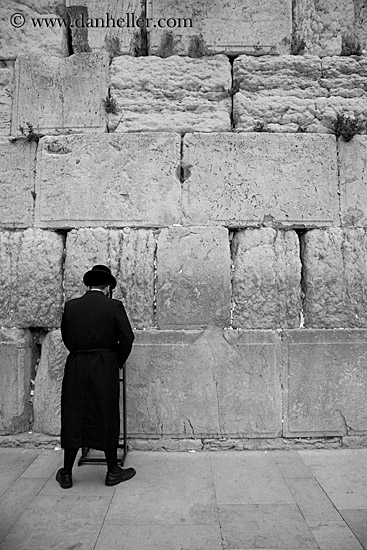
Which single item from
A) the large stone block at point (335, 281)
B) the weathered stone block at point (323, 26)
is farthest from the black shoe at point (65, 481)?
the weathered stone block at point (323, 26)

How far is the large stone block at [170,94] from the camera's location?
4.68 m

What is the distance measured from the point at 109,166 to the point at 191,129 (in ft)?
3.00

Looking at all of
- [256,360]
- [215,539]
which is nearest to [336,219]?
[256,360]

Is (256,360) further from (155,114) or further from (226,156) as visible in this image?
(155,114)

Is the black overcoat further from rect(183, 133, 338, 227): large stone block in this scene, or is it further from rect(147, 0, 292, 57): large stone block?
rect(147, 0, 292, 57): large stone block

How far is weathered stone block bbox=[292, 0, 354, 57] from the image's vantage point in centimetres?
482

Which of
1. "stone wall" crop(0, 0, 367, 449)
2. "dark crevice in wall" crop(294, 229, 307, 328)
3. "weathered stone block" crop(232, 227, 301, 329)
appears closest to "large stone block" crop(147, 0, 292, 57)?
"stone wall" crop(0, 0, 367, 449)

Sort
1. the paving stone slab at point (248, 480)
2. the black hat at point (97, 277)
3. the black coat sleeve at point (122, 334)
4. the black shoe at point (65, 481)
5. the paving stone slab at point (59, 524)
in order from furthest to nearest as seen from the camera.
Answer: the black hat at point (97, 277)
the black coat sleeve at point (122, 334)
the black shoe at point (65, 481)
the paving stone slab at point (248, 480)
the paving stone slab at point (59, 524)

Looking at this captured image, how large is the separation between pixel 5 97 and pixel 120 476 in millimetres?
3846

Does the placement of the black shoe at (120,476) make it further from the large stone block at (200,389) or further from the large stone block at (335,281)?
the large stone block at (335,281)

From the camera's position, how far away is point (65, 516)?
2979 millimetres

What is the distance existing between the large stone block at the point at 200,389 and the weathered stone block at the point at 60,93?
2.34 metres

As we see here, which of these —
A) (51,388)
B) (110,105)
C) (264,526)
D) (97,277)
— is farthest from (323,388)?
(110,105)

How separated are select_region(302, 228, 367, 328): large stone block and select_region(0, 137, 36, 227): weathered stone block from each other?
281 cm
